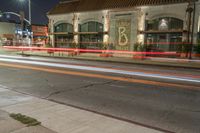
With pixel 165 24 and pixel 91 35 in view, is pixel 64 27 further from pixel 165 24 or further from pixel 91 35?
pixel 165 24

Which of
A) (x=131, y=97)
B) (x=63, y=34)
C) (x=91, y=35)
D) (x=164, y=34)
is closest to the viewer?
(x=131, y=97)

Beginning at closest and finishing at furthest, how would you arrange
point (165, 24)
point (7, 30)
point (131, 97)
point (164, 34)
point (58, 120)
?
point (58, 120) → point (131, 97) → point (165, 24) → point (164, 34) → point (7, 30)

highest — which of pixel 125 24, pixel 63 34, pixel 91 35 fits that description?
pixel 125 24

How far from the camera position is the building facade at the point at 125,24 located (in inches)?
889

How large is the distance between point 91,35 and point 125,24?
5889mm

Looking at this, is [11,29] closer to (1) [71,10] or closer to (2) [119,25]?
(1) [71,10]

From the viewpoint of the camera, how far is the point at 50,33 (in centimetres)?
3597

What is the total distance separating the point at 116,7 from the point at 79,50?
799 cm

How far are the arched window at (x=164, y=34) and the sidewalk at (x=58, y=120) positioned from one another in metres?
19.6

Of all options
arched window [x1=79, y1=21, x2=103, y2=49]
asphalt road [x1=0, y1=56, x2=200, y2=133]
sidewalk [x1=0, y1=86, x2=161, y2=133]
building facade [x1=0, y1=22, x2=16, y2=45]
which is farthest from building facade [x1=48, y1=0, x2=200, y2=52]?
building facade [x1=0, y1=22, x2=16, y2=45]

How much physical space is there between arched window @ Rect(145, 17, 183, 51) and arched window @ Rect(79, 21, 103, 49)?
702cm

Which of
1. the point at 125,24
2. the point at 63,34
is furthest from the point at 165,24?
the point at 63,34

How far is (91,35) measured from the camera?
30.7 metres

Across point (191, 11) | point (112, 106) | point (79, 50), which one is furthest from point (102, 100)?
point (79, 50)
